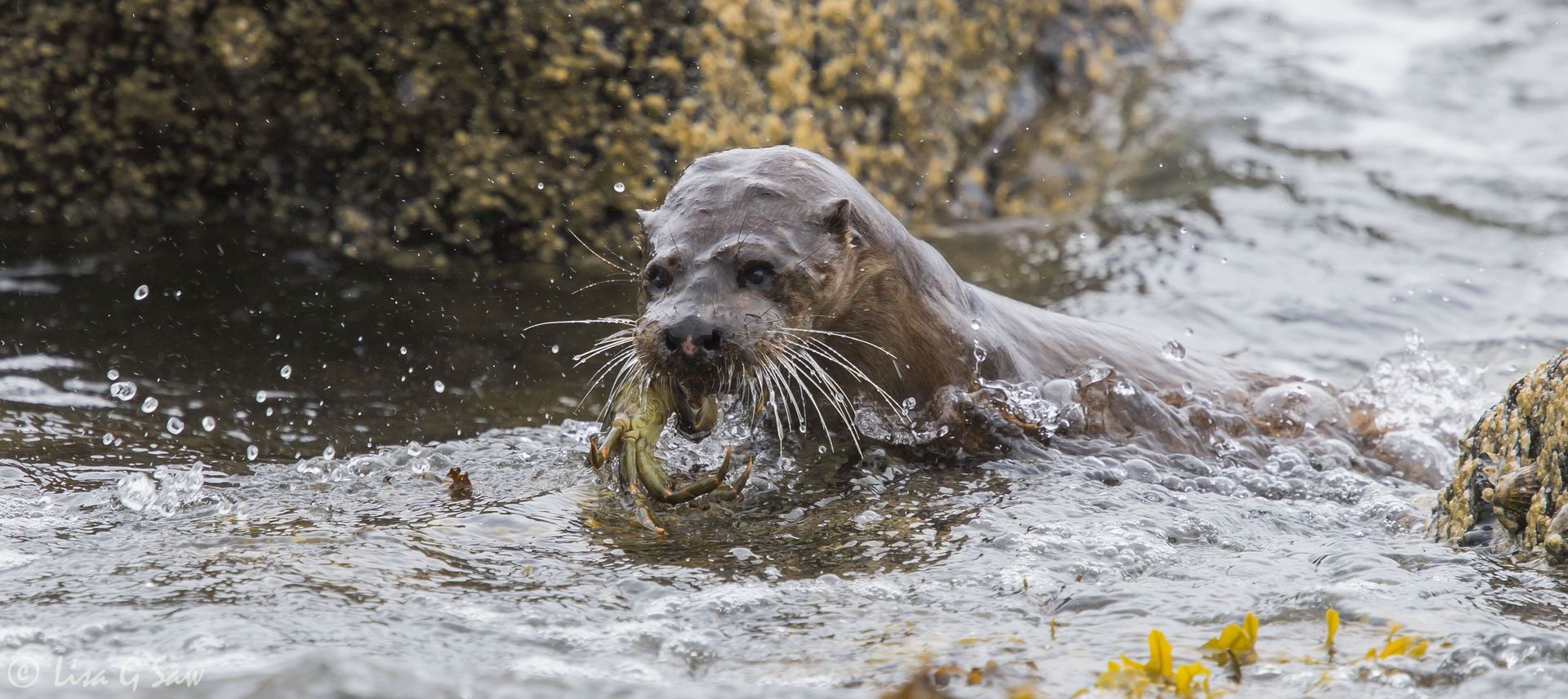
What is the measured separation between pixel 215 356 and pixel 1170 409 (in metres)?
3.33

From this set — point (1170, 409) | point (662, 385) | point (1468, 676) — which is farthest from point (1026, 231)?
point (1468, 676)

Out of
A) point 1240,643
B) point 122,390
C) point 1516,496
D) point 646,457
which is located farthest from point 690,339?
point 122,390

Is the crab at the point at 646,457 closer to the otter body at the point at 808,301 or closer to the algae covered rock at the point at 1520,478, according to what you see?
the otter body at the point at 808,301

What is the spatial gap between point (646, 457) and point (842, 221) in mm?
948

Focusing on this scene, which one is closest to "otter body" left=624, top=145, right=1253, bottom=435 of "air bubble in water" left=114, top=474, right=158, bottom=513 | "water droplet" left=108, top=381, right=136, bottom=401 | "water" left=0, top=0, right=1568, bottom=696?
"water" left=0, top=0, right=1568, bottom=696

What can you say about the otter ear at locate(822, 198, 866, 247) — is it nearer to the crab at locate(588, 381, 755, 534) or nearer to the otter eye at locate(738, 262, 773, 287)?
the otter eye at locate(738, 262, 773, 287)

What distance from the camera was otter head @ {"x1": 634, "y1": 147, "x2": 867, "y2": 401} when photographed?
3846 mm

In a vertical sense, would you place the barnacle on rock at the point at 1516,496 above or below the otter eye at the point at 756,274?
below

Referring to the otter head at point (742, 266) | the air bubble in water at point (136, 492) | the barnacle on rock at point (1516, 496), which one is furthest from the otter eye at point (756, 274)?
the barnacle on rock at point (1516, 496)

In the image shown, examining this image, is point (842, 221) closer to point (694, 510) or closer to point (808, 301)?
point (808, 301)

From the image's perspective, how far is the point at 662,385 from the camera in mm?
4059

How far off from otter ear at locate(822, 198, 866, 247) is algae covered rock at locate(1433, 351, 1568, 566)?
1.74 m

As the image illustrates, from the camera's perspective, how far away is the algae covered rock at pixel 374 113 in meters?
6.38

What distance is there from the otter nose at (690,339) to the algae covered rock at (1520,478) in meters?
1.89
